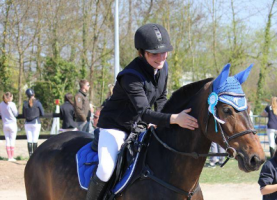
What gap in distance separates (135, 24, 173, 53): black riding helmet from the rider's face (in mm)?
79

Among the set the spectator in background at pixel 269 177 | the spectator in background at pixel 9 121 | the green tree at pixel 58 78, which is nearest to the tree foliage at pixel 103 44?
the green tree at pixel 58 78

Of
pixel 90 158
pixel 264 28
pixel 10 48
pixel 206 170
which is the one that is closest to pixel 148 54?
pixel 90 158

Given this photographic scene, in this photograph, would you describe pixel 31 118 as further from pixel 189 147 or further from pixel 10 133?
pixel 189 147

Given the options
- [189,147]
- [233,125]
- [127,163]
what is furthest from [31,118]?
[233,125]

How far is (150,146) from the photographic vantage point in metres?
3.81

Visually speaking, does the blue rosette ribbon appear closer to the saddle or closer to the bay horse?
the bay horse

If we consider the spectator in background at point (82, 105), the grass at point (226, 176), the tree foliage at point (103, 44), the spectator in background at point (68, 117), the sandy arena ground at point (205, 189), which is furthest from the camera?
the tree foliage at point (103, 44)

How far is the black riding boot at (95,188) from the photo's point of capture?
153 inches

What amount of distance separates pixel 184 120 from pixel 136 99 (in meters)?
0.48

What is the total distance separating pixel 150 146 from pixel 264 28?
22815mm

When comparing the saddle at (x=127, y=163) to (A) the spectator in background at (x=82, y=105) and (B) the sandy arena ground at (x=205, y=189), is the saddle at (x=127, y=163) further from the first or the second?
(A) the spectator in background at (x=82, y=105)

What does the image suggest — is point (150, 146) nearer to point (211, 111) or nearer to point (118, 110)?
point (118, 110)

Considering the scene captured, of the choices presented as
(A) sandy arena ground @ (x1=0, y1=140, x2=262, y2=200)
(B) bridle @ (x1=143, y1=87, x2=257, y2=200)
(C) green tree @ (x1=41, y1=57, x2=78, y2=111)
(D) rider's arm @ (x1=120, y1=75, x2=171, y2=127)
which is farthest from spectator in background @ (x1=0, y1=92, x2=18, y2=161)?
(C) green tree @ (x1=41, y1=57, x2=78, y2=111)

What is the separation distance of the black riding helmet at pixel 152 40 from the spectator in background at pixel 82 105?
785 cm
